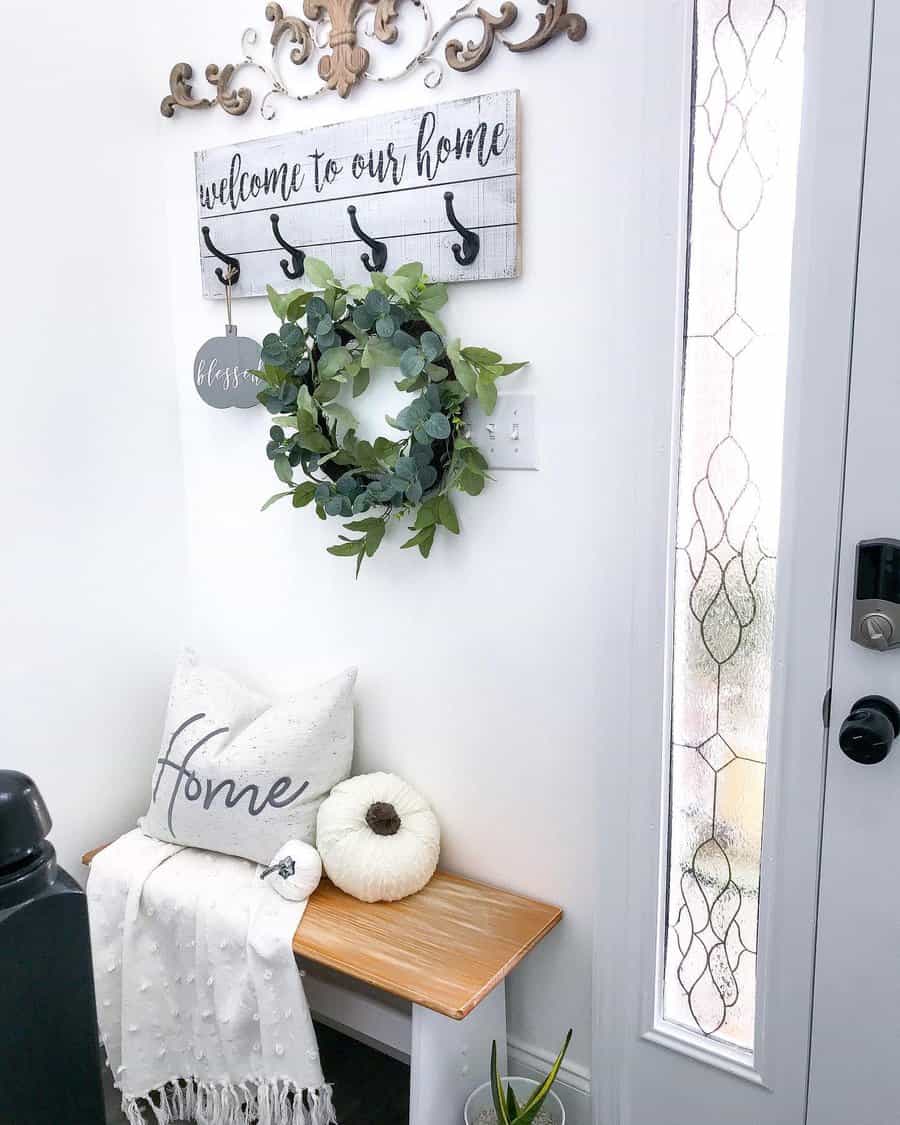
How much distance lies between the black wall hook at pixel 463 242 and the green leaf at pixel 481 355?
150 mm

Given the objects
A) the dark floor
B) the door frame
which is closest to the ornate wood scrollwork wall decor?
the door frame

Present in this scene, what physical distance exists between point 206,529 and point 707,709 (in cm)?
111

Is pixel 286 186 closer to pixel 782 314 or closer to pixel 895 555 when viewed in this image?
pixel 782 314

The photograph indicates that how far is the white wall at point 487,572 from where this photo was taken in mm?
1453

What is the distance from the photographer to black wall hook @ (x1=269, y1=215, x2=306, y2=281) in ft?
5.49

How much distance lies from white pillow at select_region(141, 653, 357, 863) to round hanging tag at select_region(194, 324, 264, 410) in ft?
1.83

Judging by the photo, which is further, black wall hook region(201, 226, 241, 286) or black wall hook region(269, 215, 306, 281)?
black wall hook region(201, 226, 241, 286)

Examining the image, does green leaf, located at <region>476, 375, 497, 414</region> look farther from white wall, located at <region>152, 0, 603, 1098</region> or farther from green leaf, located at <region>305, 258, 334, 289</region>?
Result: green leaf, located at <region>305, 258, 334, 289</region>

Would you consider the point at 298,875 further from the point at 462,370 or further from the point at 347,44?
the point at 347,44

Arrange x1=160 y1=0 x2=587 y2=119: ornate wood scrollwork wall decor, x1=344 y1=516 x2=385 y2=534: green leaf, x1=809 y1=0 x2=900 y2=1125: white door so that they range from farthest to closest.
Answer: x1=344 y1=516 x2=385 y2=534: green leaf < x1=160 y1=0 x2=587 y2=119: ornate wood scrollwork wall decor < x1=809 y1=0 x2=900 y2=1125: white door

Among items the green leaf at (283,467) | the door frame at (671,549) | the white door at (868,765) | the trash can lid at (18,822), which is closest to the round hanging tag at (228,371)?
the green leaf at (283,467)

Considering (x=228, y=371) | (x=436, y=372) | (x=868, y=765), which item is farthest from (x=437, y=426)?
(x=868, y=765)

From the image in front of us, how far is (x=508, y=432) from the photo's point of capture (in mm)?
1540

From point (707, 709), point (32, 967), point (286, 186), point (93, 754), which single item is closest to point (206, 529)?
point (93, 754)
